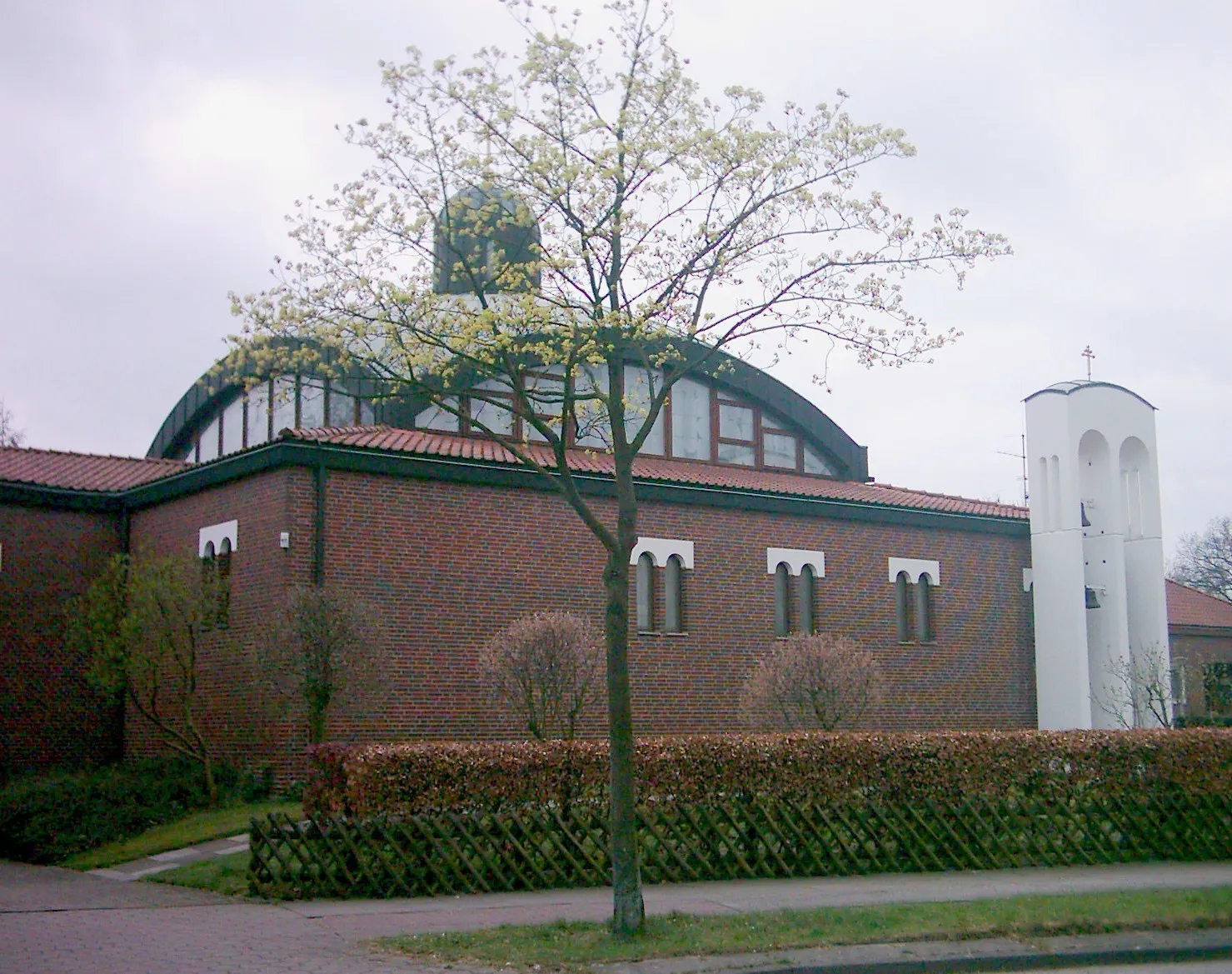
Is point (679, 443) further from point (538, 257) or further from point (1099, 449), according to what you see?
point (538, 257)

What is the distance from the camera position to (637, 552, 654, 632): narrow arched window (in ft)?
80.9

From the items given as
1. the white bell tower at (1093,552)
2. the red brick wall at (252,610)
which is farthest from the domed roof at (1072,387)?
the red brick wall at (252,610)

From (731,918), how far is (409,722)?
1040cm

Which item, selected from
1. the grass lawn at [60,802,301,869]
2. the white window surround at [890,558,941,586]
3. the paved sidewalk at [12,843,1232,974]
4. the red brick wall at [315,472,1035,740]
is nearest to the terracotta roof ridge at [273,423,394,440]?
the red brick wall at [315,472,1035,740]

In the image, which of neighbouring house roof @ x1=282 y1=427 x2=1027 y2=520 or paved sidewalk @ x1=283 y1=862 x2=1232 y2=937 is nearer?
paved sidewalk @ x1=283 y1=862 x2=1232 y2=937

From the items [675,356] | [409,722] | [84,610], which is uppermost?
[675,356]

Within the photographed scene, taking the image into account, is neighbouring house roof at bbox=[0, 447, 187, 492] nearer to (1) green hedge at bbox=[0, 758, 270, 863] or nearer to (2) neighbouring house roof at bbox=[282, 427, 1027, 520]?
(2) neighbouring house roof at bbox=[282, 427, 1027, 520]

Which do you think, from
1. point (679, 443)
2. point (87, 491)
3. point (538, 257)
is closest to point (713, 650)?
point (679, 443)

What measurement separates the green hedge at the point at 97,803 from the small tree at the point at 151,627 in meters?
0.36

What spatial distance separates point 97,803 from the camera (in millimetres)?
19172

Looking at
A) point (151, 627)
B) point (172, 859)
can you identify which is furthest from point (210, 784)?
point (172, 859)

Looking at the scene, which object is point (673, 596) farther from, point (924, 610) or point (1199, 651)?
point (1199, 651)

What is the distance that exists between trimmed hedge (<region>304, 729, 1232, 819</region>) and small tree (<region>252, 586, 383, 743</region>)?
3.95 meters

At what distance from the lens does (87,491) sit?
994 inches
